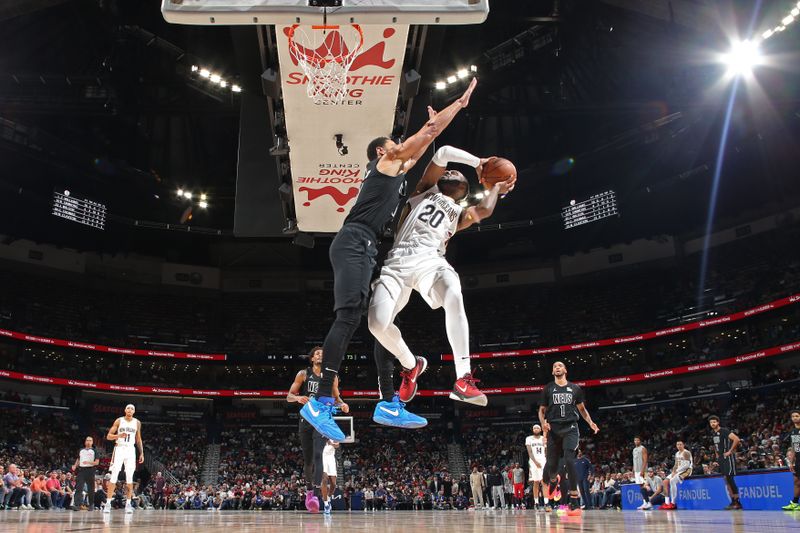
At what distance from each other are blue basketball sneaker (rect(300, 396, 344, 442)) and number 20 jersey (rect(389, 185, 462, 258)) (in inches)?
45.1

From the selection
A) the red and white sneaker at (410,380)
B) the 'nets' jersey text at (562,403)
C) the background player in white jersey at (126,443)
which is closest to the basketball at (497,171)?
the red and white sneaker at (410,380)

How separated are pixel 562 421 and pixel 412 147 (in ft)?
16.9

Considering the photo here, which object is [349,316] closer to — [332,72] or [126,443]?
[332,72]

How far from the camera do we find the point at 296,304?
34125 mm

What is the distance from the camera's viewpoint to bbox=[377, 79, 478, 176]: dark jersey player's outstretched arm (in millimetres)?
4309

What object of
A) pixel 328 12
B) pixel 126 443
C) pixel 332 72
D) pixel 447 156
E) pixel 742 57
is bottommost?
pixel 126 443

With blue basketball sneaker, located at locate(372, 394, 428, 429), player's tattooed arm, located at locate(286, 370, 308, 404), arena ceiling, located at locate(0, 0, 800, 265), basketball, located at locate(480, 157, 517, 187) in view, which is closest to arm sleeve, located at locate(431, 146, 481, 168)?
basketball, located at locate(480, 157, 517, 187)

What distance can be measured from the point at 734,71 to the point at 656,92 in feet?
8.41

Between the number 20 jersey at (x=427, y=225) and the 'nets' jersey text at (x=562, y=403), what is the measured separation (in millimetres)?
4265

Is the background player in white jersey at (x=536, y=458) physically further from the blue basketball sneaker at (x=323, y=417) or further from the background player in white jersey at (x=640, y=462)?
the blue basketball sneaker at (x=323, y=417)

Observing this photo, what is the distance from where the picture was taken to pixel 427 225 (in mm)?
4762

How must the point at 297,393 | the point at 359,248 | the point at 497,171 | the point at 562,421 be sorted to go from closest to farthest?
the point at 359,248
the point at 497,171
the point at 562,421
the point at 297,393

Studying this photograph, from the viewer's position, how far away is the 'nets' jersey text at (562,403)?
8180 millimetres

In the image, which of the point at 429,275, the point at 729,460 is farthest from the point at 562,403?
the point at 729,460
